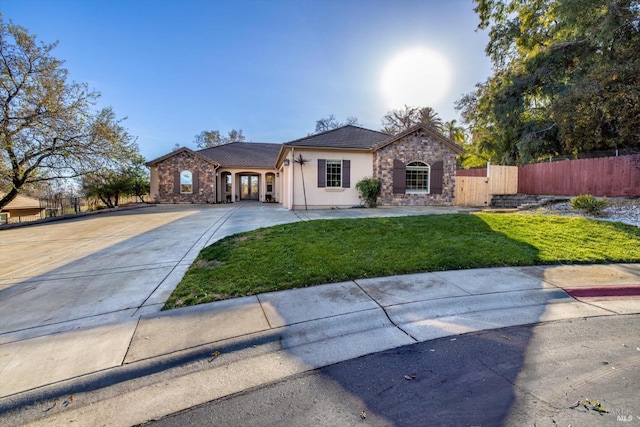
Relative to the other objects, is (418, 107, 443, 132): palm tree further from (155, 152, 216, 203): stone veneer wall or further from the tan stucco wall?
(155, 152, 216, 203): stone veneer wall

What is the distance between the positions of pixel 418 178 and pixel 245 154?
14.7m

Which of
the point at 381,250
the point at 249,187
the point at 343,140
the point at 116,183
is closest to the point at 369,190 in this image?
the point at 343,140

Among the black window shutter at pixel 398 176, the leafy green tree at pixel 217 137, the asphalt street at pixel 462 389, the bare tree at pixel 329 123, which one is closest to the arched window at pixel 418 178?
the black window shutter at pixel 398 176

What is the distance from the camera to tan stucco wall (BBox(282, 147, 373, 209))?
13.9m

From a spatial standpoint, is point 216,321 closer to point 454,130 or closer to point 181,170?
point 181,170

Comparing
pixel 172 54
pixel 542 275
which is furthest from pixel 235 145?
pixel 542 275

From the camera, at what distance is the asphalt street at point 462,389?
1.91m

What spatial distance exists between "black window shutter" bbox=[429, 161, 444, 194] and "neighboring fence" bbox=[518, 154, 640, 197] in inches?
229

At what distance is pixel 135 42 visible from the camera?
11.7 m

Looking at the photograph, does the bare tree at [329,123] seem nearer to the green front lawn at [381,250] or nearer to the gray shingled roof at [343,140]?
the gray shingled roof at [343,140]

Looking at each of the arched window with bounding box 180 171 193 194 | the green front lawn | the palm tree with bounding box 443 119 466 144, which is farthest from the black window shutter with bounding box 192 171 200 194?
the palm tree with bounding box 443 119 466 144

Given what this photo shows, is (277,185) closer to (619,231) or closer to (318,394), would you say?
(619,231)

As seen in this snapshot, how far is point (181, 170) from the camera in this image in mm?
20562

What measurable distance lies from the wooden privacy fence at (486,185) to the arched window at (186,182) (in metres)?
17.7
